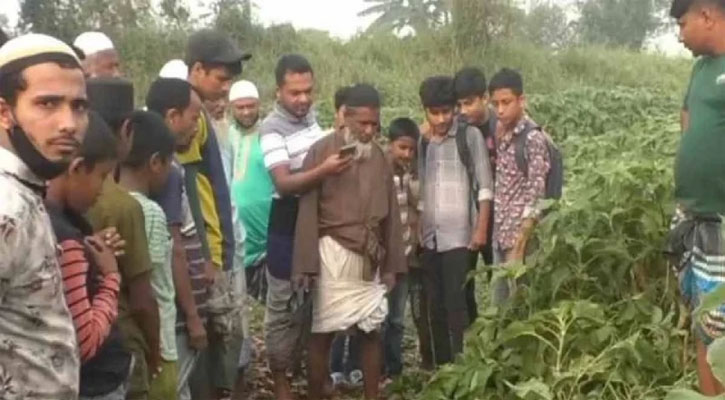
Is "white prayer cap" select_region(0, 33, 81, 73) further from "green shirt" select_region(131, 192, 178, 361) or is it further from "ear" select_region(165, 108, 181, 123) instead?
"ear" select_region(165, 108, 181, 123)

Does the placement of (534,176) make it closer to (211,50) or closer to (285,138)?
(285,138)

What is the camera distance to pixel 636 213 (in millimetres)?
5227

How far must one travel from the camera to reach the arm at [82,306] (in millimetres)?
3002

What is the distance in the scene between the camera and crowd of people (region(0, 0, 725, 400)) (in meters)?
2.69

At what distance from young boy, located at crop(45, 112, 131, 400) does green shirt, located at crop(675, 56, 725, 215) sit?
1.95 metres

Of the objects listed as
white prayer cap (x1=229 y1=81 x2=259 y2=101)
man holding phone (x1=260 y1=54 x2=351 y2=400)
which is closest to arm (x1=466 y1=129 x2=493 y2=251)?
man holding phone (x1=260 y1=54 x2=351 y2=400)

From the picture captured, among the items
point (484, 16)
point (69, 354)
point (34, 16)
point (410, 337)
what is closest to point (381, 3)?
point (484, 16)

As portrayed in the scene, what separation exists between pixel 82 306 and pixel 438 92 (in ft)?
11.6

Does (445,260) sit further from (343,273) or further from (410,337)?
(410,337)

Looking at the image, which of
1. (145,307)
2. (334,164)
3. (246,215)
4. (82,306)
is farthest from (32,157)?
(246,215)

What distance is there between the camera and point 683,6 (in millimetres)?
4309

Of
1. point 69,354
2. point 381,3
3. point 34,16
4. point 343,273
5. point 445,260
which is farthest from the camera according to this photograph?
point 381,3

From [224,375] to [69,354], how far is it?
2.46 meters

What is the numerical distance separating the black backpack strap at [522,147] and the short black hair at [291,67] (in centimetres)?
106
